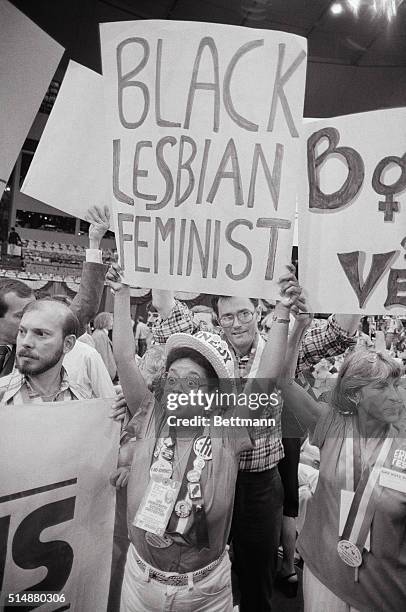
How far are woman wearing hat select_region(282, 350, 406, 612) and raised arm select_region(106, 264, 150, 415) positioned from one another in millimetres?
368

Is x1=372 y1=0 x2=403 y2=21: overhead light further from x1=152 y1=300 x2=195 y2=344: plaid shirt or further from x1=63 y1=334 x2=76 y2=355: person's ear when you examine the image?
x1=63 y1=334 x2=76 y2=355: person's ear

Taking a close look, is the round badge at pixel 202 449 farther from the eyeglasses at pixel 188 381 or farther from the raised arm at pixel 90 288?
the raised arm at pixel 90 288

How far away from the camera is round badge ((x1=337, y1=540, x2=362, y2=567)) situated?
1.27 m

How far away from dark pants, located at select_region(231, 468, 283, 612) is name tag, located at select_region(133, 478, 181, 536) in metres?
0.17

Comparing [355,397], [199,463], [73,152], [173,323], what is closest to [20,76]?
[73,152]

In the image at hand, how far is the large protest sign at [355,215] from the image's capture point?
1.27 meters

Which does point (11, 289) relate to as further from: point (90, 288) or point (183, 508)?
point (183, 508)

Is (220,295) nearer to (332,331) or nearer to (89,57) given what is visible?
(332,331)

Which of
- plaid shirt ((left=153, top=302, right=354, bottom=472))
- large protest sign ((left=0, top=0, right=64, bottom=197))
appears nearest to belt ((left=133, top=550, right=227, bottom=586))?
plaid shirt ((left=153, top=302, right=354, bottom=472))

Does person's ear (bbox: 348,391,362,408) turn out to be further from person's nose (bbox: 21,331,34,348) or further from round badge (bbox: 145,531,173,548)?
person's nose (bbox: 21,331,34,348)

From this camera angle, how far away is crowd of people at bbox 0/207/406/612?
49.3 inches

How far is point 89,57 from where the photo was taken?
1259 millimetres

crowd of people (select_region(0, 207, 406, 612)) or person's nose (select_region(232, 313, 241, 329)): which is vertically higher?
person's nose (select_region(232, 313, 241, 329))

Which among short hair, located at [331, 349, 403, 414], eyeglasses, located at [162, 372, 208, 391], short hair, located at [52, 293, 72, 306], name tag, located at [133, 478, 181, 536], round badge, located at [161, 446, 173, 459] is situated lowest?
name tag, located at [133, 478, 181, 536]
